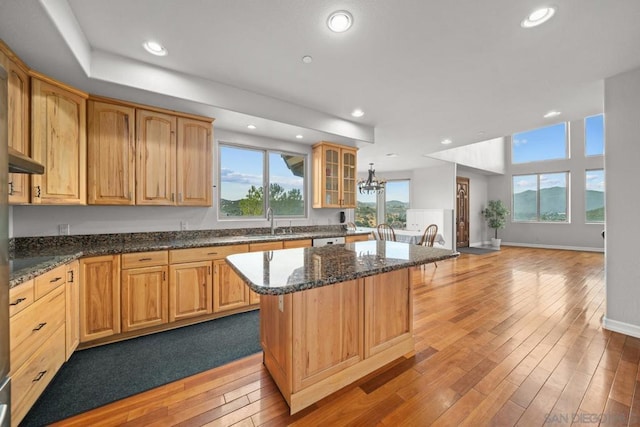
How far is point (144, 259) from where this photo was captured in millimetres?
2449

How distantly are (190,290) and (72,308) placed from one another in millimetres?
901

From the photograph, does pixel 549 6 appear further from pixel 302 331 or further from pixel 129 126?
pixel 129 126

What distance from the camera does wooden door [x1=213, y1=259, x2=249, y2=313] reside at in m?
2.82

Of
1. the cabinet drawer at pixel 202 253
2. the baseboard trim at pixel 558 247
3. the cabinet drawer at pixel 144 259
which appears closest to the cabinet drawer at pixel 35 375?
the cabinet drawer at pixel 144 259

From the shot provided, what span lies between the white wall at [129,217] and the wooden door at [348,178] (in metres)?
0.91

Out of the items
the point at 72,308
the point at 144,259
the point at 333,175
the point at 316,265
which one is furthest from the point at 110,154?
the point at 333,175

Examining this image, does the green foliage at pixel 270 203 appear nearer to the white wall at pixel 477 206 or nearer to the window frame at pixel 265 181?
the window frame at pixel 265 181

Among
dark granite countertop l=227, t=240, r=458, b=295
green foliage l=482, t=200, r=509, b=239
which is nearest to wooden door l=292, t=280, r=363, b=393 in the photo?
dark granite countertop l=227, t=240, r=458, b=295

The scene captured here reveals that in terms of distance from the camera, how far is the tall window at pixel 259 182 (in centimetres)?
366

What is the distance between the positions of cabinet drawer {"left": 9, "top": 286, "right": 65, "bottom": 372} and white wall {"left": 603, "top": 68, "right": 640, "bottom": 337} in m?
4.78

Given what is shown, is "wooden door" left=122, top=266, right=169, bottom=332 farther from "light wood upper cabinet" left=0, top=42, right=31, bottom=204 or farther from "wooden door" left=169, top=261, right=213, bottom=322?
"light wood upper cabinet" left=0, top=42, right=31, bottom=204

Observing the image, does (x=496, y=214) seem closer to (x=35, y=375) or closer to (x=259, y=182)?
(x=259, y=182)

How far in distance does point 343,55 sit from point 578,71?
236 cm

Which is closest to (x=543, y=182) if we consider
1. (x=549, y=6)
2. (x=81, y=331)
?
(x=549, y=6)
